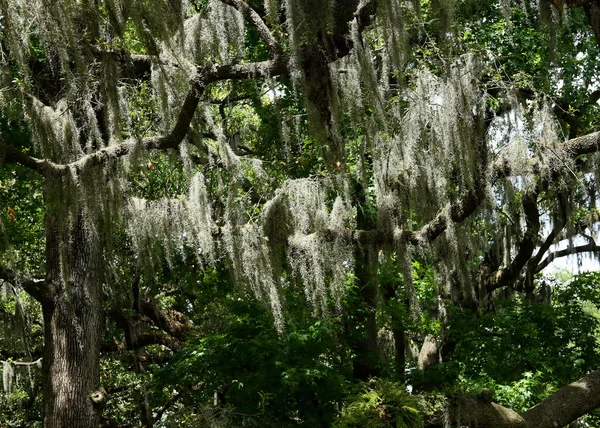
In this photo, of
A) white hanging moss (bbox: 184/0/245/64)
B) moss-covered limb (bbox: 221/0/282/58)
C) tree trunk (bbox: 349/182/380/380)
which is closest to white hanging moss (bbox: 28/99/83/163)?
white hanging moss (bbox: 184/0/245/64)

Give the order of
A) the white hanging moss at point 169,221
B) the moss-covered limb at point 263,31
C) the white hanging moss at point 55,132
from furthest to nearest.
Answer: the white hanging moss at point 169,221 → the white hanging moss at point 55,132 → the moss-covered limb at point 263,31

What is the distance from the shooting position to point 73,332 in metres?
7.32

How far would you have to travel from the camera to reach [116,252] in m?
9.89

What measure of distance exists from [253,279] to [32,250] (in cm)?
489

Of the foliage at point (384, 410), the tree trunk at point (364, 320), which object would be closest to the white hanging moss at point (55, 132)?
the foliage at point (384, 410)

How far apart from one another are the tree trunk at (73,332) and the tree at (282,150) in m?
0.02

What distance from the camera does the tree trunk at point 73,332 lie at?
7.07 m

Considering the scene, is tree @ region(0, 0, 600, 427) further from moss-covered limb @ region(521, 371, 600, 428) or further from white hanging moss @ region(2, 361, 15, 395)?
white hanging moss @ region(2, 361, 15, 395)

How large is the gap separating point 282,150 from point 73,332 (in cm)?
409

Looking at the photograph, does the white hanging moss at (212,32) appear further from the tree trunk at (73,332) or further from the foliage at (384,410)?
the foliage at (384,410)

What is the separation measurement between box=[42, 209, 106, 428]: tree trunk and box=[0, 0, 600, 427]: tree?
18mm

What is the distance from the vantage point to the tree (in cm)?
566

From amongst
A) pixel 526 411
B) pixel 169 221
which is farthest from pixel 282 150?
pixel 526 411

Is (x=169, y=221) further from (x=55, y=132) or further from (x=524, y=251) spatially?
(x=524, y=251)
